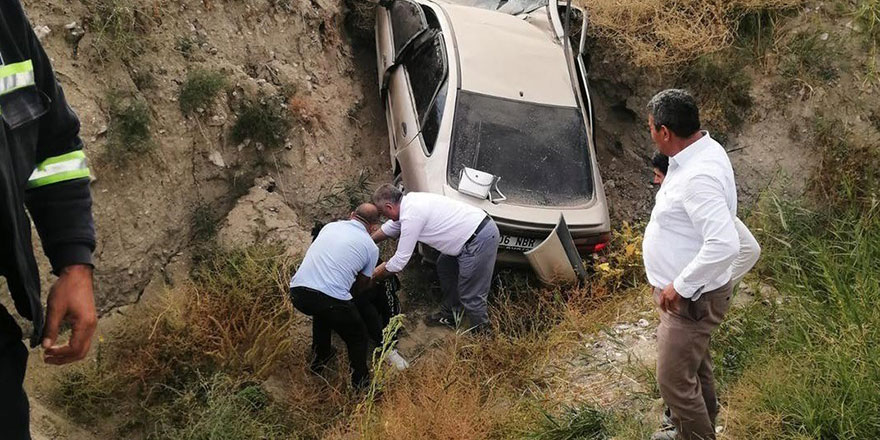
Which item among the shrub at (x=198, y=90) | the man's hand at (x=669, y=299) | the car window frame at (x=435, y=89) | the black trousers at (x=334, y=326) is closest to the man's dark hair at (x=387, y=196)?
the car window frame at (x=435, y=89)

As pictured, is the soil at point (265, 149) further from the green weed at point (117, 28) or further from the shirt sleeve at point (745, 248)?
the shirt sleeve at point (745, 248)

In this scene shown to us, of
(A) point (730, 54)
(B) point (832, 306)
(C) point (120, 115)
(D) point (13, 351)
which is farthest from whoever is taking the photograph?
(A) point (730, 54)

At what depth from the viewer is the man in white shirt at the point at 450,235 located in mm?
4875

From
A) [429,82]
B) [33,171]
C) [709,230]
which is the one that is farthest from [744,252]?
[429,82]

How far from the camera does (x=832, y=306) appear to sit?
157 inches

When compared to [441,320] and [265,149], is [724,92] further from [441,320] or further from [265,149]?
[265,149]

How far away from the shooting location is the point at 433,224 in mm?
4945

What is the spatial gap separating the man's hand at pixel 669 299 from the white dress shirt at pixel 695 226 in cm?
3

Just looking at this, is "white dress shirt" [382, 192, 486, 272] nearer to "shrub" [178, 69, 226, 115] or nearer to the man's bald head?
the man's bald head

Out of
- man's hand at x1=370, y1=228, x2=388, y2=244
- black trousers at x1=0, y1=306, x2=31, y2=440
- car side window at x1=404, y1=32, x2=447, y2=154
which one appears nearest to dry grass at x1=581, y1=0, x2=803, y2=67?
car side window at x1=404, y1=32, x2=447, y2=154

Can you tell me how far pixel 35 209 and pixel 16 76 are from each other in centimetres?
32

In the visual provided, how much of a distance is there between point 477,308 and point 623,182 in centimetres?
269

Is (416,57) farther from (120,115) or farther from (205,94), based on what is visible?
(120,115)

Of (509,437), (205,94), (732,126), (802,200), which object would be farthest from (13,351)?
(732,126)
